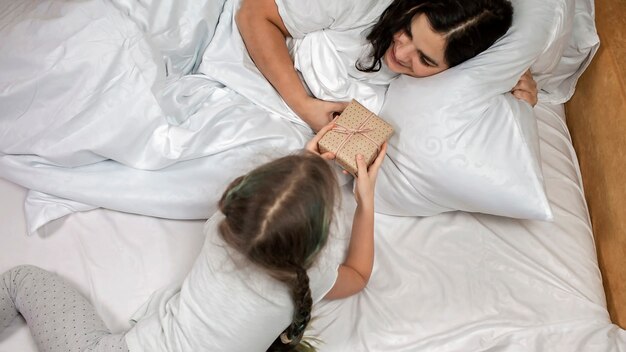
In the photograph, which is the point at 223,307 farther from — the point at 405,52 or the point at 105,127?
the point at 405,52

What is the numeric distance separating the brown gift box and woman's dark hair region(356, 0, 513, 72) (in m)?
0.16

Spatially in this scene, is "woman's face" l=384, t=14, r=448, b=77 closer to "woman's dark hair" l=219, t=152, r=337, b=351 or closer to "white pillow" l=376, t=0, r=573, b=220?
"white pillow" l=376, t=0, r=573, b=220

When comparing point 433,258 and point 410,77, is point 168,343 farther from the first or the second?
point 410,77

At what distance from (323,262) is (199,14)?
605 millimetres

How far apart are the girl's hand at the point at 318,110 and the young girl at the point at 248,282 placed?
5.0 inches

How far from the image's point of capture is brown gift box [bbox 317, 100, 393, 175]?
3.32ft

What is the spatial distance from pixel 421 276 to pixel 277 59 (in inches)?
19.9

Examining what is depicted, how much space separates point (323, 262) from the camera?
0.90m

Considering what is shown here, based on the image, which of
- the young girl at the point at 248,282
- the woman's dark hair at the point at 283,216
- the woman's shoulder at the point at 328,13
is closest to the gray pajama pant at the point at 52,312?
the young girl at the point at 248,282

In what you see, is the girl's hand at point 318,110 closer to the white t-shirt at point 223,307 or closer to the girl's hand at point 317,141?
the girl's hand at point 317,141

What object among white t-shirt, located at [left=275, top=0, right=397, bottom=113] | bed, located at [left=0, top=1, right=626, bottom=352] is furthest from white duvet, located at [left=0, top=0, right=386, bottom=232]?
white t-shirt, located at [left=275, top=0, right=397, bottom=113]

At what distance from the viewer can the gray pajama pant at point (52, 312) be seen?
93 cm

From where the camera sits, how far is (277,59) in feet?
3.79

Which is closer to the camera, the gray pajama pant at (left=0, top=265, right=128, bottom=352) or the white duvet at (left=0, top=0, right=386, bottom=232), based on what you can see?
the gray pajama pant at (left=0, top=265, right=128, bottom=352)
